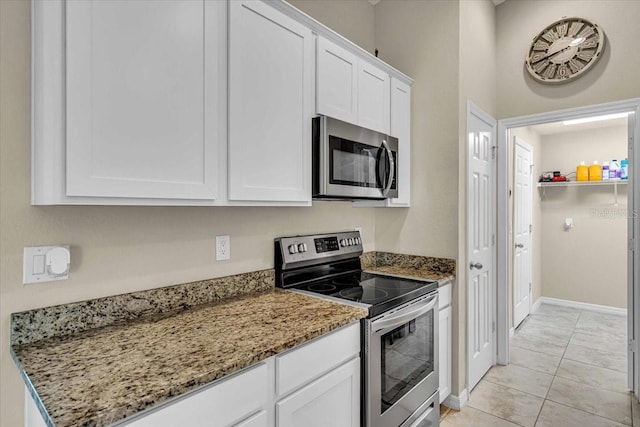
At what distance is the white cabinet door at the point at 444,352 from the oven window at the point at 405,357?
22cm

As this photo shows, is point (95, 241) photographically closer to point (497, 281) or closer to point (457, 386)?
point (457, 386)

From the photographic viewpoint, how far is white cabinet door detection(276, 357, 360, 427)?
4.11 feet

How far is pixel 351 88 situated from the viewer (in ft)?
6.70

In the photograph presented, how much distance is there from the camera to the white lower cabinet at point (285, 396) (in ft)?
3.14

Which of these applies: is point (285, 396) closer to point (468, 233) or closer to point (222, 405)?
point (222, 405)

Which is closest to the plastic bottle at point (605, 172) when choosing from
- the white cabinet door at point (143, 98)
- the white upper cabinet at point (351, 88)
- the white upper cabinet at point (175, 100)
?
the white upper cabinet at point (351, 88)

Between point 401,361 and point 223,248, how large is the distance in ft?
3.60

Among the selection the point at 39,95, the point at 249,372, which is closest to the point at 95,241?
the point at 39,95

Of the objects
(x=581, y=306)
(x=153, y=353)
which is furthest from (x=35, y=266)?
(x=581, y=306)

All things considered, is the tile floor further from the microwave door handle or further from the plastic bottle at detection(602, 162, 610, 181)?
the plastic bottle at detection(602, 162, 610, 181)

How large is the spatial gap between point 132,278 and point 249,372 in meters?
0.66

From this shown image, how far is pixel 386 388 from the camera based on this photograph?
5.65ft

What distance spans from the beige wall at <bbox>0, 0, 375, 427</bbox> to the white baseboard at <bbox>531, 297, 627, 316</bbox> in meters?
4.55

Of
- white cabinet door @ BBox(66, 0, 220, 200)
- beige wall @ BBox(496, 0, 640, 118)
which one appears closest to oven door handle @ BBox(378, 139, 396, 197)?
white cabinet door @ BBox(66, 0, 220, 200)
